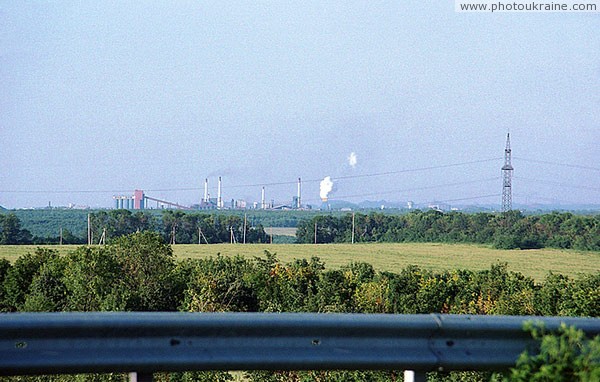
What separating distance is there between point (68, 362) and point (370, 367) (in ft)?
5.05

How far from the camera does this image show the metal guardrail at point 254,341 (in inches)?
171

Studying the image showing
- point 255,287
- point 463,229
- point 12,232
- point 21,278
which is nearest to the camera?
point 255,287

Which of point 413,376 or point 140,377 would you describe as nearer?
point 140,377

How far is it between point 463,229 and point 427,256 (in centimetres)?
2791

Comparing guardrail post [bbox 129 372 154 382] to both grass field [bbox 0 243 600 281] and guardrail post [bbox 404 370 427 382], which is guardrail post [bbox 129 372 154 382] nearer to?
guardrail post [bbox 404 370 427 382]

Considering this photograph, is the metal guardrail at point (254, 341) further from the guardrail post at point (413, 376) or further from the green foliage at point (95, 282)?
the green foliage at point (95, 282)

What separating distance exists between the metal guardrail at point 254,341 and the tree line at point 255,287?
55.4 m

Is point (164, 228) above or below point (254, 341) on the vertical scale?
above

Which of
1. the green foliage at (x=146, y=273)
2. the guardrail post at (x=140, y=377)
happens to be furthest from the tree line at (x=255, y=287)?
the guardrail post at (x=140, y=377)

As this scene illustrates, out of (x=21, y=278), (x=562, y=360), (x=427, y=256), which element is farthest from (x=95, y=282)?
(x=562, y=360)

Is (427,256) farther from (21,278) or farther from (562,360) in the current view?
(562,360)

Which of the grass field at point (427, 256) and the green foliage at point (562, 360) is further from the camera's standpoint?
the grass field at point (427, 256)

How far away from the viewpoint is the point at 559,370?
4273 mm

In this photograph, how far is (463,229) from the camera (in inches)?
4870
